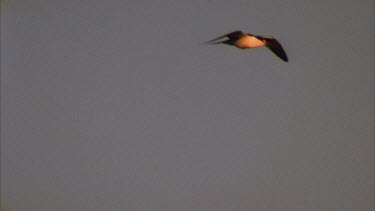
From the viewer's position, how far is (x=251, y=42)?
4.22 feet

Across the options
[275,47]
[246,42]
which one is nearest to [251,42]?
[246,42]

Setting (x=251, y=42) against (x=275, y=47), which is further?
(x=275, y=47)

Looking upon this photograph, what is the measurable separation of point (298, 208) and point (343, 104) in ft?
1.84

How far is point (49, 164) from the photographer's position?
171cm

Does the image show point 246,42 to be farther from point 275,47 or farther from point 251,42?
point 275,47

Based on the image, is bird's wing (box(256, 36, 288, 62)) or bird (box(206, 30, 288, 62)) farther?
bird's wing (box(256, 36, 288, 62))

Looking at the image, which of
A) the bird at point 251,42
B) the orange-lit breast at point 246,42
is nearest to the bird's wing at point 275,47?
the bird at point 251,42

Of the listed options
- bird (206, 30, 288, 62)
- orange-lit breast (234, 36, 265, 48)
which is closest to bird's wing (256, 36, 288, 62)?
bird (206, 30, 288, 62)

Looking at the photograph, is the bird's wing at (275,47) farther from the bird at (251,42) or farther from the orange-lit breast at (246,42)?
the orange-lit breast at (246,42)

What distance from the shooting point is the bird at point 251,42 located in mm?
1277

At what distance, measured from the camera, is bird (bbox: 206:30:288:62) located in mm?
1277

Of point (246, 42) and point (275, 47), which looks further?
point (275, 47)

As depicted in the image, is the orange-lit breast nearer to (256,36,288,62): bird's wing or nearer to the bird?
the bird

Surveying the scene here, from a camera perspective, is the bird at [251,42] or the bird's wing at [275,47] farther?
the bird's wing at [275,47]
